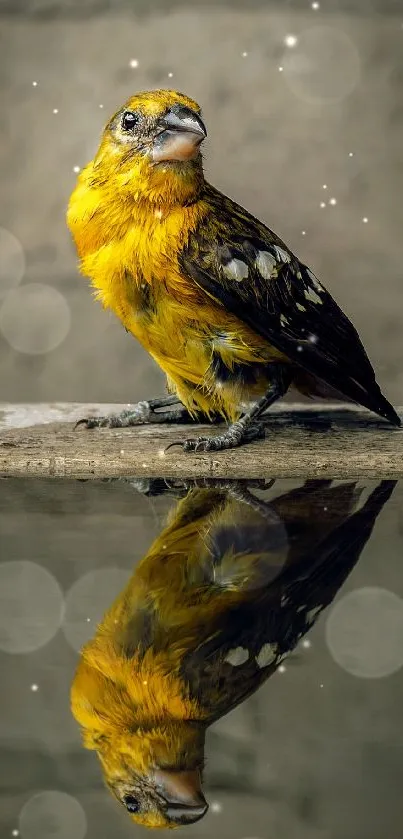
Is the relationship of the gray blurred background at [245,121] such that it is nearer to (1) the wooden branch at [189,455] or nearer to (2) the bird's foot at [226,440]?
(1) the wooden branch at [189,455]

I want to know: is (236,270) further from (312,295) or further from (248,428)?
(248,428)

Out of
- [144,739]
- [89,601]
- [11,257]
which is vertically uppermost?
[144,739]

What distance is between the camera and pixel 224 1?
4043mm

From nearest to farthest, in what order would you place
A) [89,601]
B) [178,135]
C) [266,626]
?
1. [266,626]
2. [89,601]
3. [178,135]

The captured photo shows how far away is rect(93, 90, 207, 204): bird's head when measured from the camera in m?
2.54

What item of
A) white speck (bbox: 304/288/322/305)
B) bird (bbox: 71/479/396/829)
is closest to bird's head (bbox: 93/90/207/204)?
white speck (bbox: 304/288/322/305)

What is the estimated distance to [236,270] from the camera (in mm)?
2619

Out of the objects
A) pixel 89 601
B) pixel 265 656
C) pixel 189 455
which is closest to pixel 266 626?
pixel 265 656

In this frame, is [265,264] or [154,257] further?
[265,264]

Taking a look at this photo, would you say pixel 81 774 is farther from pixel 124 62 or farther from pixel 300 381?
pixel 124 62

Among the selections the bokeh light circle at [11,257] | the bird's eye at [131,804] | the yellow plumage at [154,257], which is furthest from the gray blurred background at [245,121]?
the bird's eye at [131,804]

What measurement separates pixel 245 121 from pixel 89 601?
2887mm

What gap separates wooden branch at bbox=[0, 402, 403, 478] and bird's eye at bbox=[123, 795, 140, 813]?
1.48 m

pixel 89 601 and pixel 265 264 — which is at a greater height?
pixel 265 264
